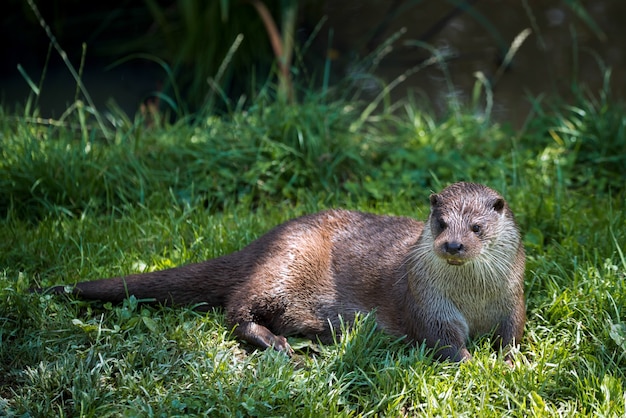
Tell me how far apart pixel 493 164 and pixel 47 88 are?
11.0 ft

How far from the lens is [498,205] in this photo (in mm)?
2723

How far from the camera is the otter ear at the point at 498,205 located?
2715mm

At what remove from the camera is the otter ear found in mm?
2715

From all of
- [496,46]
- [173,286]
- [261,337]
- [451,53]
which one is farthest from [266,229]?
[496,46]

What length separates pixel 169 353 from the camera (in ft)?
8.98

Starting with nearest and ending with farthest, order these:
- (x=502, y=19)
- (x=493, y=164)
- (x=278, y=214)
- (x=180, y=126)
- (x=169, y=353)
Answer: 1. (x=169, y=353)
2. (x=278, y=214)
3. (x=493, y=164)
4. (x=180, y=126)
5. (x=502, y=19)

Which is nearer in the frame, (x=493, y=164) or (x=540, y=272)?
(x=540, y=272)

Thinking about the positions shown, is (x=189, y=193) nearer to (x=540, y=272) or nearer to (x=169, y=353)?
(x=169, y=353)

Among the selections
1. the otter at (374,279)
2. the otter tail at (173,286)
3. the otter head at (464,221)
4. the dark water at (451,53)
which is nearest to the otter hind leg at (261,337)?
the otter at (374,279)

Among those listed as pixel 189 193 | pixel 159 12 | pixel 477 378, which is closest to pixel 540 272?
pixel 477 378

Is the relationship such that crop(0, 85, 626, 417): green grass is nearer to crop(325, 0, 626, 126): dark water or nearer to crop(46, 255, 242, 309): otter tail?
crop(46, 255, 242, 309): otter tail

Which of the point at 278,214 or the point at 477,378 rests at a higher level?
the point at 477,378

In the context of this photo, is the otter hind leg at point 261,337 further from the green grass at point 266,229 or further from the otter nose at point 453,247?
the otter nose at point 453,247

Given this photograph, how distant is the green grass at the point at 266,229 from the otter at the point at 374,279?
8cm
